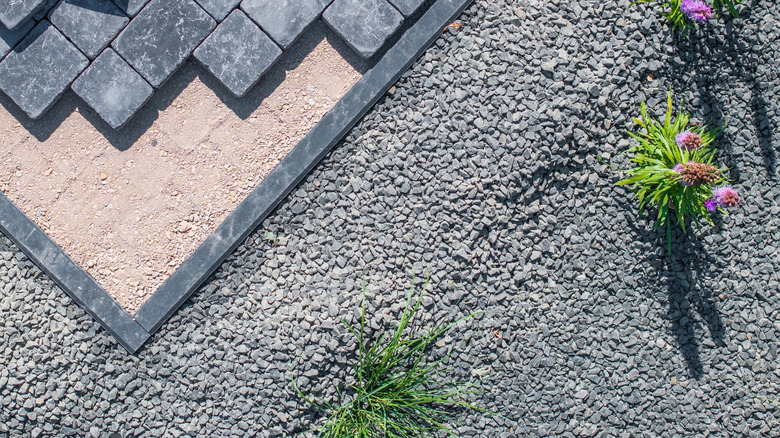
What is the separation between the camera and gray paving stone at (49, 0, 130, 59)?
3203 millimetres

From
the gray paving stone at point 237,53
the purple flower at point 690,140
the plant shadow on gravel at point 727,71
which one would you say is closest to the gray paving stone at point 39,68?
the gray paving stone at point 237,53

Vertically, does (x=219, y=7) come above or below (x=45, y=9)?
above

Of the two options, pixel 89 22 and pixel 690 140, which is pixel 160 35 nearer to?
pixel 89 22

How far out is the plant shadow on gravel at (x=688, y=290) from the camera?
3184mm

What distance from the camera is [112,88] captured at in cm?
323

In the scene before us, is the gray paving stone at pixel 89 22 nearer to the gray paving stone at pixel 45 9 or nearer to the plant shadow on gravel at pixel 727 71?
the gray paving stone at pixel 45 9

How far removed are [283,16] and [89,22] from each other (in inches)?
44.3

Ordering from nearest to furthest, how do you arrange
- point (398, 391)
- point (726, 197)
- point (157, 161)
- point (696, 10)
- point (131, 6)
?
point (726, 197)
point (696, 10)
point (398, 391)
point (131, 6)
point (157, 161)

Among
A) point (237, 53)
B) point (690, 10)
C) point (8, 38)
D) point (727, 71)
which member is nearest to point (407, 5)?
point (237, 53)

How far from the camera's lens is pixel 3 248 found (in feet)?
10.5

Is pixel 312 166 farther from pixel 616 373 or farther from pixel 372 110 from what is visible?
pixel 616 373

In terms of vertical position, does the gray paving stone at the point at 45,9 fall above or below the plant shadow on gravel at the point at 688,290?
below

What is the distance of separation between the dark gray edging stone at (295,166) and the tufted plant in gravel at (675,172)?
1.30m

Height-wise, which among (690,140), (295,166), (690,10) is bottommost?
(295,166)
